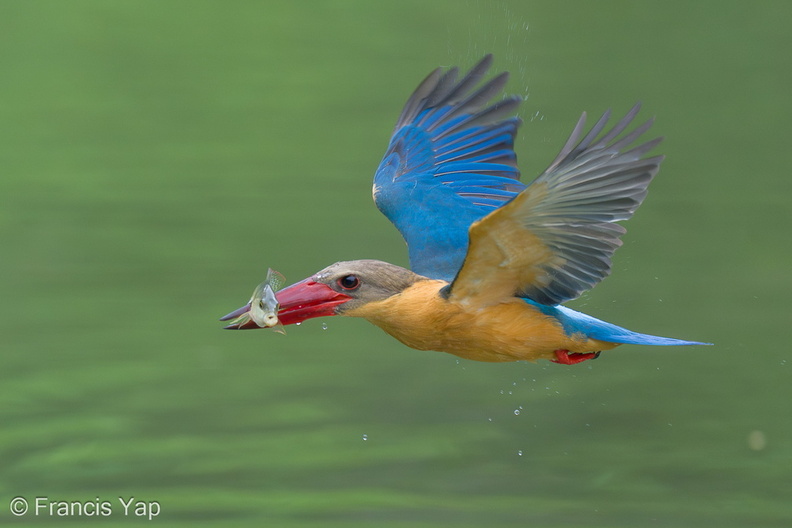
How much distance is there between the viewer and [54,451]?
651cm

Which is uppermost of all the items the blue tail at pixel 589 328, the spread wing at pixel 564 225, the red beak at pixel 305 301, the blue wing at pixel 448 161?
the blue wing at pixel 448 161

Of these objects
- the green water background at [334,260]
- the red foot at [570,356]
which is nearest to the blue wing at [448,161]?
the red foot at [570,356]

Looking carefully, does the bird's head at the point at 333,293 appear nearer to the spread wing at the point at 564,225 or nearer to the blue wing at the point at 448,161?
the spread wing at the point at 564,225

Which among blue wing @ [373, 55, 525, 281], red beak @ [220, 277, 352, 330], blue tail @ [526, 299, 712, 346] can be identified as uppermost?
blue wing @ [373, 55, 525, 281]

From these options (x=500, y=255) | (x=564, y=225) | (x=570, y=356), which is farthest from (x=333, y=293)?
(x=570, y=356)

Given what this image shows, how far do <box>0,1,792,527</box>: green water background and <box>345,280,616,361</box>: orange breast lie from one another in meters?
1.54

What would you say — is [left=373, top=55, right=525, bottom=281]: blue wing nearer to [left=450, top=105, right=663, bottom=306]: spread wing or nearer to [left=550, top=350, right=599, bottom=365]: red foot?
[left=550, top=350, right=599, bottom=365]: red foot

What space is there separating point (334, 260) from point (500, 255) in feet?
12.8

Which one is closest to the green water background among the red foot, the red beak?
the red foot

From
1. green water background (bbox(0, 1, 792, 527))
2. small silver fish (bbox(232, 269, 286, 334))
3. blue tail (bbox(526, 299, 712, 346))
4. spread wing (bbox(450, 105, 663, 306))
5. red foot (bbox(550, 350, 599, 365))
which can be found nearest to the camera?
spread wing (bbox(450, 105, 663, 306))

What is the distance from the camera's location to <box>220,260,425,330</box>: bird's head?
14.7 ft

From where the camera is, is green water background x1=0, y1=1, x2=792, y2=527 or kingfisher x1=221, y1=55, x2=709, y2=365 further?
green water background x1=0, y1=1, x2=792, y2=527

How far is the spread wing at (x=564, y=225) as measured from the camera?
13.3ft

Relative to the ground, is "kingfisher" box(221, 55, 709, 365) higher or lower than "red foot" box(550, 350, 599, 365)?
higher
